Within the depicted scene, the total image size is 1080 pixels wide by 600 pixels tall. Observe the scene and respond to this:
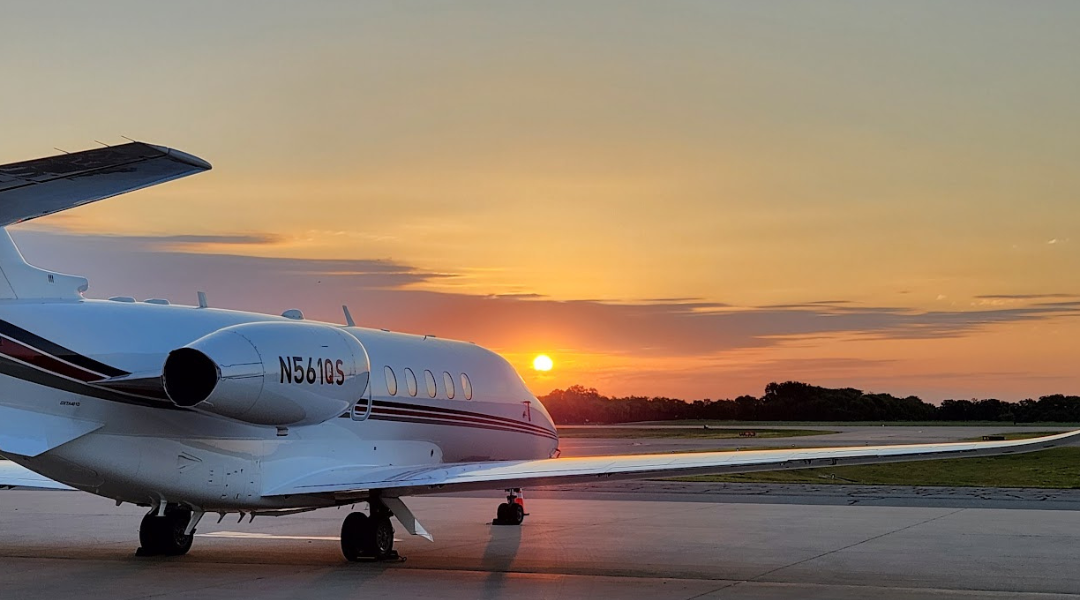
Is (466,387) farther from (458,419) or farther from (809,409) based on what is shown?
(809,409)

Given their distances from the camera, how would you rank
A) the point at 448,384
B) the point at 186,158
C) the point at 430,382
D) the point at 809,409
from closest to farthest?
the point at 186,158 < the point at 430,382 < the point at 448,384 < the point at 809,409

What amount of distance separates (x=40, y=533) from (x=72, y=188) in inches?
420

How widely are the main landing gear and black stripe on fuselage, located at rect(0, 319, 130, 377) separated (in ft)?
9.52

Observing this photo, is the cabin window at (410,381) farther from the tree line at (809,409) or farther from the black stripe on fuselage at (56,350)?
the tree line at (809,409)

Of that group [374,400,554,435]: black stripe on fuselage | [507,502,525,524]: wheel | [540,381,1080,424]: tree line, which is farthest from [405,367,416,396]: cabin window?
[540,381,1080,424]: tree line

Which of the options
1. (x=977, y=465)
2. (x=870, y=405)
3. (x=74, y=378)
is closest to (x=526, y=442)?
(x=74, y=378)

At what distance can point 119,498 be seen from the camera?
14445 millimetres

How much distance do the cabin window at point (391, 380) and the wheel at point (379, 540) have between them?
1999mm

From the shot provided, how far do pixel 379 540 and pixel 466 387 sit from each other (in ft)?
13.3

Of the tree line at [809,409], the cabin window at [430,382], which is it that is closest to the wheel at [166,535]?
the cabin window at [430,382]

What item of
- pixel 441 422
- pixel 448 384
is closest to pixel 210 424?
pixel 441 422

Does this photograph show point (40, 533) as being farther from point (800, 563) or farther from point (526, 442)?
point (800, 563)

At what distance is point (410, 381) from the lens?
17.4 m

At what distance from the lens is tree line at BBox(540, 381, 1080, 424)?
298 ft
